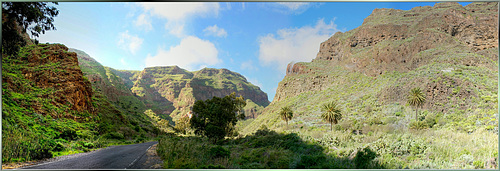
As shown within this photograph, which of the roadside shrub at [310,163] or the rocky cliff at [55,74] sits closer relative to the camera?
the roadside shrub at [310,163]

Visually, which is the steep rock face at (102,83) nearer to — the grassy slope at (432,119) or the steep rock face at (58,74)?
the steep rock face at (58,74)

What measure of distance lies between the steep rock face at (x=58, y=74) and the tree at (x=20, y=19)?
1306 cm

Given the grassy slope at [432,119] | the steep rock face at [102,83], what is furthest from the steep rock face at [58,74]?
the steep rock face at [102,83]

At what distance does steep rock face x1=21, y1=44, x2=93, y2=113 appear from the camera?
16656 mm

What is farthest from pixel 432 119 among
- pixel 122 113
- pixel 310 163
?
pixel 122 113

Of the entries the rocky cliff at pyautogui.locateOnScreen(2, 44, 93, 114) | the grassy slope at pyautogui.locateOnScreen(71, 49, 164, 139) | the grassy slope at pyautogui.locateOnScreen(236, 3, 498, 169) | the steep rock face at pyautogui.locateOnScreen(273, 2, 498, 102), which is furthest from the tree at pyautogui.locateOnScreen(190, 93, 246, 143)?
the steep rock face at pyautogui.locateOnScreen(273, 2, 498, 102)

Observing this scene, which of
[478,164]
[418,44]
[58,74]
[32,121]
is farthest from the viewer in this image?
[418,44]

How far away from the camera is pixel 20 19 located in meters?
6.39

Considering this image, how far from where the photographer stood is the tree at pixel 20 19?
6.04 meters

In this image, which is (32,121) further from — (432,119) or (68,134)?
(432,119)

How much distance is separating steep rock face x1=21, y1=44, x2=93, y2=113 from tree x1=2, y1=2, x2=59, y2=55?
514 inches

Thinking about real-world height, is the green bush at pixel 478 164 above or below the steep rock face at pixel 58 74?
below

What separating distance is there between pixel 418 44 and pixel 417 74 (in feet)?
80.3

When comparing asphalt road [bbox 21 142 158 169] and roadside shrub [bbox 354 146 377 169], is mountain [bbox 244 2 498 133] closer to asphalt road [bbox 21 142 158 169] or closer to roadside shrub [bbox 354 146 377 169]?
roadside shrub [bbox 354 146 377 169]
